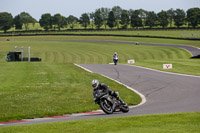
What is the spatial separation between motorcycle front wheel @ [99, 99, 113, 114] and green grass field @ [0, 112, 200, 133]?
1.77 metres

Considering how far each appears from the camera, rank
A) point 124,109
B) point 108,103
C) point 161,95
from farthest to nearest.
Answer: point 161,95 → point 124,109 → point 108,103

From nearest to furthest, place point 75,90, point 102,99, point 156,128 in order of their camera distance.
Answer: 1. point 156,128
2. point 102,99
3. point 75,90

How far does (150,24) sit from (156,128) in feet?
558

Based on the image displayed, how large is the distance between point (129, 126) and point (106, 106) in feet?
10.9

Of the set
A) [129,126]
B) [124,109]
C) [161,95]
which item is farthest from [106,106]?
[161,95]

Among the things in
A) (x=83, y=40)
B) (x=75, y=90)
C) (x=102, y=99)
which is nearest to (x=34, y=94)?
(x=75, y=90)

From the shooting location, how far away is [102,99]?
537 inches

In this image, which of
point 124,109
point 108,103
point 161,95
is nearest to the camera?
point 108,103

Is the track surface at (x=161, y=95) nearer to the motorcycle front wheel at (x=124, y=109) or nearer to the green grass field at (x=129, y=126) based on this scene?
the motorcycle front wheel at (x=124, y=109)

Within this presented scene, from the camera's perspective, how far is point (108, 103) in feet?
45.3

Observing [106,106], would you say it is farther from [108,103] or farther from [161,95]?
[161,95]

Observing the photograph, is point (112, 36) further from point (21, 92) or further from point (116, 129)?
point (116, 129)

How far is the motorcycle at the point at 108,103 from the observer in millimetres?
13555

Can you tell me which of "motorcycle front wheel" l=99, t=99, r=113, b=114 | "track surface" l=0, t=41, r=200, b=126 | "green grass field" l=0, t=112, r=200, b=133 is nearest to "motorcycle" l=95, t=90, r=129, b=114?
"motorcycle front wheel" l=99, t=99, r=113, b=114
